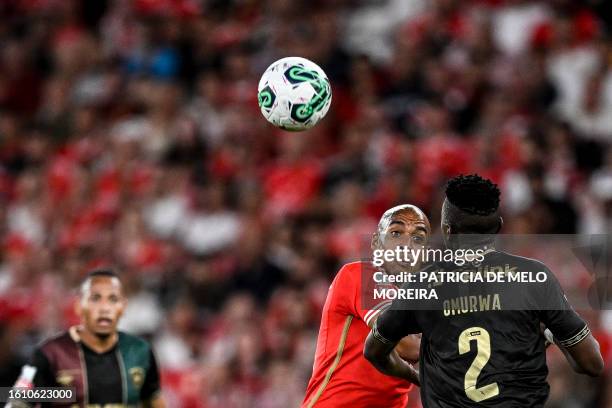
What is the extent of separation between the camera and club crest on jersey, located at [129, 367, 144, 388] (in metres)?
7.63

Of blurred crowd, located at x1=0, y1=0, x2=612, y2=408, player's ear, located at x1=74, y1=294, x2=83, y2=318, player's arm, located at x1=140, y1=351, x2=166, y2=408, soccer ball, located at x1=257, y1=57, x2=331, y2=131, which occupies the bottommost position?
player's arm, located at x1=140, y1=351, x2=166, y2=408

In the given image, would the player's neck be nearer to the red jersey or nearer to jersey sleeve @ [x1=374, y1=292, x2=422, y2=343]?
the red jersey

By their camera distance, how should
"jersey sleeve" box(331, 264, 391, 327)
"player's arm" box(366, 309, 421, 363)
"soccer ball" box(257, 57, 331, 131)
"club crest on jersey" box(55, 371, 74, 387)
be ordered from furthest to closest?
1. "club crest on jersey" box(55, 371, 74, 387)
2. "soccer ball" box(257, 57, 331, 131)
3. "jersey sleeve" box(331, 264, 391, 327)
4. "player's arm" box(366, 309, 421, 363)

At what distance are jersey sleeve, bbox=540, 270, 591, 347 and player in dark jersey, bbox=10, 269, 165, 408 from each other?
310 centimetres

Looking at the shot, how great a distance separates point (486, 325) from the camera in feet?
17.9

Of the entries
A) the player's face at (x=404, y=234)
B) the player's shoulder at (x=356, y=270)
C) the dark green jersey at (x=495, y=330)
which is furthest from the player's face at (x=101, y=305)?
the dark green jersey at (x=495, y=330)

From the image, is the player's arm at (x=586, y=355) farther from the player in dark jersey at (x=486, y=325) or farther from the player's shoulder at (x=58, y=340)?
the player's shoulder at (x=58, y=340)

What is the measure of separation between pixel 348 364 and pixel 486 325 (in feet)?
3.55

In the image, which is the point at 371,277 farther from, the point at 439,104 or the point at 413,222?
the point at 439,104

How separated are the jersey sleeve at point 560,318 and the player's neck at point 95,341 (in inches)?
128

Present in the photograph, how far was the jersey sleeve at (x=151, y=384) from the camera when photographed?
25.2 ft

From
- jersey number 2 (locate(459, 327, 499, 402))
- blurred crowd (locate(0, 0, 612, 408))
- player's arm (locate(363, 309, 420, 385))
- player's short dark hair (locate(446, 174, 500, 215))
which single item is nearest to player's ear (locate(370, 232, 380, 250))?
player's arm (locate(363, 309, 420, 385))

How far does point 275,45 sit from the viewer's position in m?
13.1

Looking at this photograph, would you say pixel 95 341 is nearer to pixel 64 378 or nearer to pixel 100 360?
pixel 100 360
